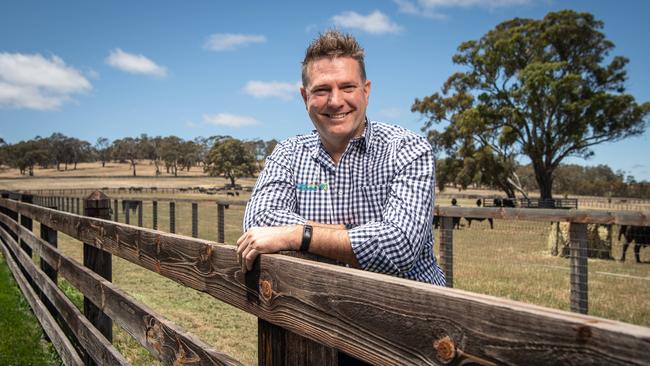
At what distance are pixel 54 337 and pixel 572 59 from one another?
126ft

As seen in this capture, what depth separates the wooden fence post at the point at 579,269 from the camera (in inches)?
192

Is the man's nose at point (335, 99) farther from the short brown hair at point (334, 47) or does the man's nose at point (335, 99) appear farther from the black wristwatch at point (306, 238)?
the black wristwatch at point (306, 238)

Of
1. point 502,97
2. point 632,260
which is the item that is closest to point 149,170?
point 502,97

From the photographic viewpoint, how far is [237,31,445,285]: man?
2.17m

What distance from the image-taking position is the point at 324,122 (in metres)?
2.49

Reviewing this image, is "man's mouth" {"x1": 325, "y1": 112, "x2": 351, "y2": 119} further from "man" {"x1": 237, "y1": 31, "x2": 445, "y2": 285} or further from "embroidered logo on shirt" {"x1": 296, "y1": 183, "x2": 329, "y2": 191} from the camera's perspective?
"embroidered logo on shirt" {"x1": 296, "y1": 183, "x2": 329, "y2": 191}

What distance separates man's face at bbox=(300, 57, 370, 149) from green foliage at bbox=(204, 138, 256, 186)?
→ 106509 mm

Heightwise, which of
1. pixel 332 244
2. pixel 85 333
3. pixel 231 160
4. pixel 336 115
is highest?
pixel 231 160

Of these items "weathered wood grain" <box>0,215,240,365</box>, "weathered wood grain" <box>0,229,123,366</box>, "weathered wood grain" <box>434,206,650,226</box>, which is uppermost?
"weathered wood grain" <box>434,206,650,226</box>

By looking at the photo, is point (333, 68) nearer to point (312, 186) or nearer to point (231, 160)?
point (312, 186)

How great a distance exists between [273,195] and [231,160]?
108 meters

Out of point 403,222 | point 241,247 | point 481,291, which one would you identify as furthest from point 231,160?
point 241,247

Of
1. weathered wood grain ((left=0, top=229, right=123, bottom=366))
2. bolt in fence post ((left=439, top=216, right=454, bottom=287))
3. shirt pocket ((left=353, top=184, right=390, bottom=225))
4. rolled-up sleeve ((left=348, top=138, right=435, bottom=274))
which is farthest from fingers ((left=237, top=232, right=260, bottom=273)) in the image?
bolt in fence post ((left=439, top=216, right=454, bottom=287))

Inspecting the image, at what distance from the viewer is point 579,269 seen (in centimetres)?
495
